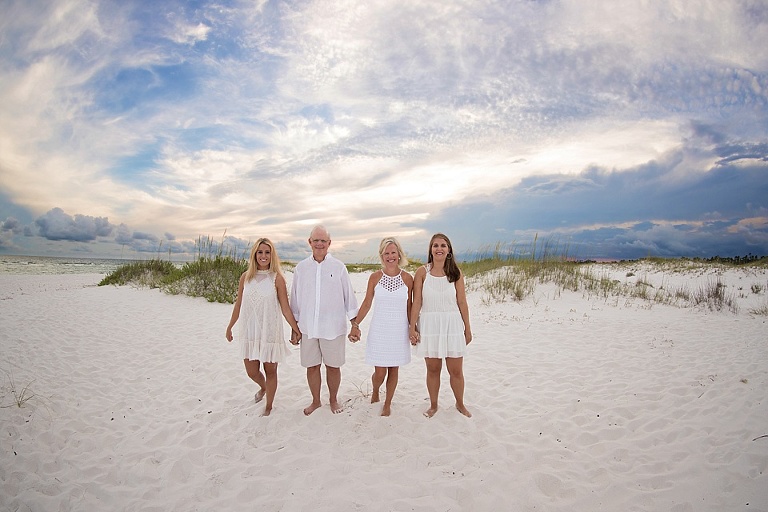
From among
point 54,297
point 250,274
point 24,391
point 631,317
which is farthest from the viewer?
point 54,297

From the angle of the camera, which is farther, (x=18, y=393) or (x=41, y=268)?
(x=41, y=268)

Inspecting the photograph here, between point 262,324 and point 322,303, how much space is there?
2.51 feet

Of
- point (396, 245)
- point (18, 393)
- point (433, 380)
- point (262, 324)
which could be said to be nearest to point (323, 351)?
point (262, 324)

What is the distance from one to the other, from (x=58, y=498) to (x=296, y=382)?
2.94 meters

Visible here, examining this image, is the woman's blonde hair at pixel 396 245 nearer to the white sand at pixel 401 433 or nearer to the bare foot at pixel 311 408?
the white sand at pixel 401 433

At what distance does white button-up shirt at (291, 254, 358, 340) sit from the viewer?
4.20 m

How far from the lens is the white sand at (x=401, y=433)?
3361 millimetres

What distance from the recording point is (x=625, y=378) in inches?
237

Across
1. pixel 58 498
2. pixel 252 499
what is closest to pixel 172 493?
pixel 252 499

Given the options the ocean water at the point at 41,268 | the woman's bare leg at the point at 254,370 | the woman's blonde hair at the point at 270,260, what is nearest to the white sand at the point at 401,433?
the woman's bare leg at the point at 254,370

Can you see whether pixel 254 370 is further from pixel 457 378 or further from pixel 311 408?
pixel 457 378

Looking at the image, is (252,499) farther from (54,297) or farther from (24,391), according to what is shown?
(54,297)

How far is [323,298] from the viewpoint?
421cm

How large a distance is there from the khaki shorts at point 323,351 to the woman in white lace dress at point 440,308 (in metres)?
0.83
